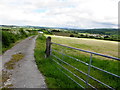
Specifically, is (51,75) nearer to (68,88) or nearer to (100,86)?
(68,88)

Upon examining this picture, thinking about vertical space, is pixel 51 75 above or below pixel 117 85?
above

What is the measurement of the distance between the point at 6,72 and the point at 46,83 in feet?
7.34

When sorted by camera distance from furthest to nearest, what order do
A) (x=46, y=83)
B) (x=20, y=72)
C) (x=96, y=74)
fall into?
(x=96, y=74), (x=20, y=72), (x=46, y=83)

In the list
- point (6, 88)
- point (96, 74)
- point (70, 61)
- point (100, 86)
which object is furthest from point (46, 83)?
point (70, 61)

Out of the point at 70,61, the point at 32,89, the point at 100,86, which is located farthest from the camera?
the point at 70,61

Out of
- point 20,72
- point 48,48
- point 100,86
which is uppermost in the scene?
point 48,48

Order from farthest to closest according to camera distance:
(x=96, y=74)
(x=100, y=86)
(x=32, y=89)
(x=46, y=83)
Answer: (x=96, y=74) < (x=100, y=86) < (x=46, y=83) < (x=32, y=89)

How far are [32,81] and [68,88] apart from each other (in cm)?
138

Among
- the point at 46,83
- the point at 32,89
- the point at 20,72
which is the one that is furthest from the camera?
the point at 20,72

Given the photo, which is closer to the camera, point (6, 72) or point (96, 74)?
point (6, 72)

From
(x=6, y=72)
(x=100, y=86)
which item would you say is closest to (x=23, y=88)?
(x=6, y=72)

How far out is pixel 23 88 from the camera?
3.99 meters

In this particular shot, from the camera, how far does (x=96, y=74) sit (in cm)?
599

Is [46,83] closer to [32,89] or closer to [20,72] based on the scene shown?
[32,89]
